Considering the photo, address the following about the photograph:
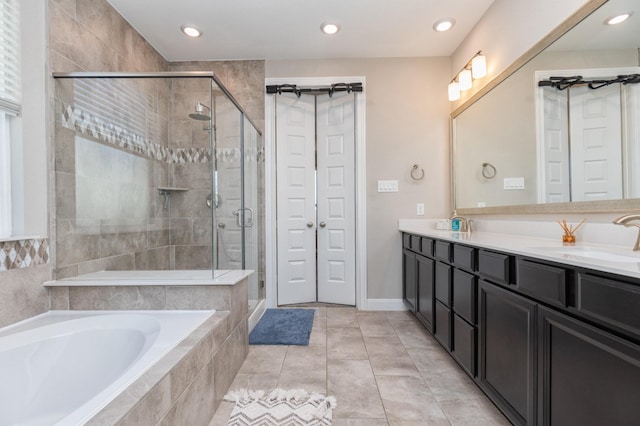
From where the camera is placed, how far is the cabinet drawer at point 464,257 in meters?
1.63

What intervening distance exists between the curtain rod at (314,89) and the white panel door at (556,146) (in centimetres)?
176

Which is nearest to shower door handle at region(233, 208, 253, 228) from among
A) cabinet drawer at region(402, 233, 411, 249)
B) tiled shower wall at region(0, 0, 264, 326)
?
tiled shower wall at region(0, 0, 264, 326)

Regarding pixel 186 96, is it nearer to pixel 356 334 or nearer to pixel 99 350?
pixel 99 350

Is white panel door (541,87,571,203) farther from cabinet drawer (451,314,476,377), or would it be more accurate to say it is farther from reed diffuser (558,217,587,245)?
cabinet drawer (451,314,476,377)

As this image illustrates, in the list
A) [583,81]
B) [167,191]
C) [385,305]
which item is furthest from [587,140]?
[167,191]

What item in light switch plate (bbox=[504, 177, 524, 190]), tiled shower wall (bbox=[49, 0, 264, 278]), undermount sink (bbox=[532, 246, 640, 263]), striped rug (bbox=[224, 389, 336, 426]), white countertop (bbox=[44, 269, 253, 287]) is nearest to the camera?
undermount sink (bbox=[532, 246, 640, 263])

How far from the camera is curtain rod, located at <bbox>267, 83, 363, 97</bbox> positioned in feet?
10.2

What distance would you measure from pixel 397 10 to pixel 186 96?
1828 millimetres

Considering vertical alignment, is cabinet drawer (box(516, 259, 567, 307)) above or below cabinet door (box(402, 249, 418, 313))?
above

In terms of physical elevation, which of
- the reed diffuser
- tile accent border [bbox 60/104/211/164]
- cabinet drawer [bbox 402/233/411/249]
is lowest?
cabinet drawer [bbox 402/233/411/249]

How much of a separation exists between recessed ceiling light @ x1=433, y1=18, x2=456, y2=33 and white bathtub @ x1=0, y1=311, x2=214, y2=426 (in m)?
2.93

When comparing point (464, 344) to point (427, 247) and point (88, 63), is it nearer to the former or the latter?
point (427, 247)

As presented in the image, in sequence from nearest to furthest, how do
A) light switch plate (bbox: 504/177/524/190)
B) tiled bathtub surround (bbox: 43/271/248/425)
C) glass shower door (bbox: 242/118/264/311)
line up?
tiled bathtub surround (bbox: 43/271/248/425), light switch plate (bbox: 504/177/524/190), glass shower door (bbox: 242/118/264/311)

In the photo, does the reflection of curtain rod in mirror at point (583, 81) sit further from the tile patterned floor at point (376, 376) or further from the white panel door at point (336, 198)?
the white panel door at point (336, 198)
